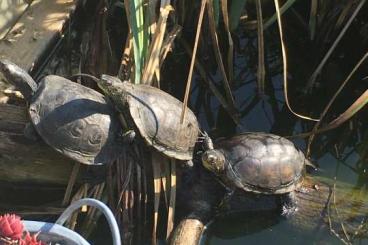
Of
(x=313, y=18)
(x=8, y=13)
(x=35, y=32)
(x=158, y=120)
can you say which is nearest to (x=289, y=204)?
(x=158, y=120)

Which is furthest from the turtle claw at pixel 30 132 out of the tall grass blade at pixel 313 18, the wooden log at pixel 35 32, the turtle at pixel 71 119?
the tall grass blade at pixel 313 18

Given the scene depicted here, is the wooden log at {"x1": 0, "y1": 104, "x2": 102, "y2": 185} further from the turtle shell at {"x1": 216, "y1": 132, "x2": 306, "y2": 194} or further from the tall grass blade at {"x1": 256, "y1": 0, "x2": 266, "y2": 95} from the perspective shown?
the tall grass blade at {"x1": 256, "y1": 0, "x2": 266, "y2": 95}

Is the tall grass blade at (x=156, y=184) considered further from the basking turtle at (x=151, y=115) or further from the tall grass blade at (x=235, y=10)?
the tall grass blade at (x=235, y=10)

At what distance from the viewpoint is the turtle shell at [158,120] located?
2486 mm

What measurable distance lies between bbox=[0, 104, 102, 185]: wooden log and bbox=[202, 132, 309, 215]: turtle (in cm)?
62

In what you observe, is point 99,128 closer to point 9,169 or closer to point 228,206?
point 9,169

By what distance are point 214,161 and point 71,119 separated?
2.11ft

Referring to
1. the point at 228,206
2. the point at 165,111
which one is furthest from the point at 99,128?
the point at 228,206

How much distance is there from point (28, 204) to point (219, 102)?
1.19 metres

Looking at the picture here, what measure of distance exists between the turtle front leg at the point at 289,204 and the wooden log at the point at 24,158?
90cm

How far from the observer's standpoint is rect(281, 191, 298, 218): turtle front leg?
259 centimetres

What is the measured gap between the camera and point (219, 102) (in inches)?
126

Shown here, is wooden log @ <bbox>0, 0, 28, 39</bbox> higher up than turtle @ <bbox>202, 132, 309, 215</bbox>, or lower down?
higher up

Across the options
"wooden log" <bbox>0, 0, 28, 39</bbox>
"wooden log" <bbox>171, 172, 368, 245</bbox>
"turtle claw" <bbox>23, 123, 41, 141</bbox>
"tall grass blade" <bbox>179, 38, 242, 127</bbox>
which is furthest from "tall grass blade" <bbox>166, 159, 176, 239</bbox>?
"wooden log" <bbox>0, 0, 28, 39</bbox>
